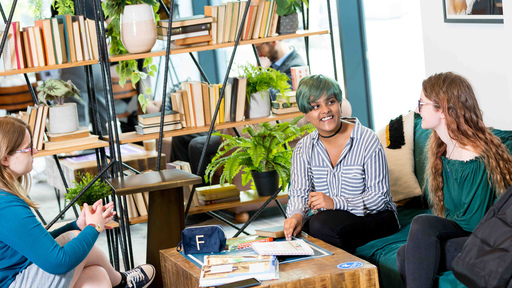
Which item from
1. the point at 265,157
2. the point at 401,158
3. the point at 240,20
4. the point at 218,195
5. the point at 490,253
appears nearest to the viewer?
the point at 490,253

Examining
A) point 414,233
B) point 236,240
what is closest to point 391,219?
point 414,233

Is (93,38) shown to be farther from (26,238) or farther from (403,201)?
(403,201)

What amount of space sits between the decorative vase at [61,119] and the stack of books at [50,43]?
9.7 inches

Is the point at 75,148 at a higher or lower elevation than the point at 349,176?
higher

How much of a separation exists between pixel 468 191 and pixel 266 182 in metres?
1.54

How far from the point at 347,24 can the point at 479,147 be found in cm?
240

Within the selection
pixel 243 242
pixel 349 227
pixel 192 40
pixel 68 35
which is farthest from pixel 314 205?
pixel 68 35

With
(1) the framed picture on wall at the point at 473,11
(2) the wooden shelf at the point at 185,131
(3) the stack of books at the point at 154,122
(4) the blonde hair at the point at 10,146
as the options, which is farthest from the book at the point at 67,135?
(1) the framed picture on wall at the point at 473,11

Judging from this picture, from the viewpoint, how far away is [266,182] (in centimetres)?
398

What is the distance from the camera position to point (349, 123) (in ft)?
10.7

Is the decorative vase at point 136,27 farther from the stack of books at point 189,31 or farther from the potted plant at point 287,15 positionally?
the potted plant at point 287,15

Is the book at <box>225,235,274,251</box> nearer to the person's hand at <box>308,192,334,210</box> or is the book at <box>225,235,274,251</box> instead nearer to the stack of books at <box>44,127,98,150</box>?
the person's hand at <box>308,192,334,210</box>

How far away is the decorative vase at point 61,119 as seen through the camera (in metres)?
3.59

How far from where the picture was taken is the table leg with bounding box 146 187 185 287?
3.33m
